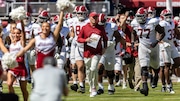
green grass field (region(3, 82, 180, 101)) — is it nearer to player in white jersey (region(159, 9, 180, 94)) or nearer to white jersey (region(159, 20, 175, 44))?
player in white jersey (region(159, 9, 180, 94))

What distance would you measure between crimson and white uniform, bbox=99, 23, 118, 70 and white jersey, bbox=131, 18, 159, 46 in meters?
0.83

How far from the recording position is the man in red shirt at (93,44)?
1698 centimetres

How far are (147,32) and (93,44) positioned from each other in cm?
141

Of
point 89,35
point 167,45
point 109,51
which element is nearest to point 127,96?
point 89,35

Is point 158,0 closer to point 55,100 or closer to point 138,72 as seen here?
point 138,72

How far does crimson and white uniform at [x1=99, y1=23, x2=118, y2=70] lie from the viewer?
18.5 meters

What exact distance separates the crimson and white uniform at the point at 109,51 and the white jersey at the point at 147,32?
2.74 feet

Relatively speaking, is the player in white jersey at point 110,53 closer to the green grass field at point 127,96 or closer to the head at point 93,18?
the green grass field at point 127,96

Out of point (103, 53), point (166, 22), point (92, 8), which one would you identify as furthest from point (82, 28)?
point (92, 8)

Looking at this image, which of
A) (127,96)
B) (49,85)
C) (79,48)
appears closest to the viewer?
(49,85)

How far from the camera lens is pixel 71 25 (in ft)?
65.5

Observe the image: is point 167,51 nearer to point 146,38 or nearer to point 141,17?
point 146,38

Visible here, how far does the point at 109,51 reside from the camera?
62.2 feet

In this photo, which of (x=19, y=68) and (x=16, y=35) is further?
(x=16, y=35)
